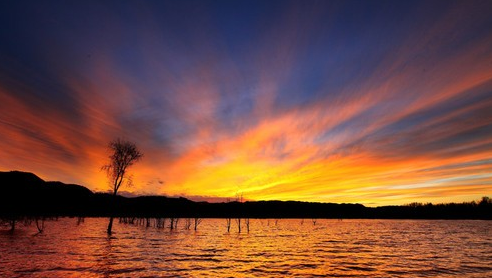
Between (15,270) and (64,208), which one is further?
(64,208)

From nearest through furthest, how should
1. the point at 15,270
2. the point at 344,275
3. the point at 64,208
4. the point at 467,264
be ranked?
the point at 15,270 → the point at 344,275 → the point at 467,264 → the point at 64,208

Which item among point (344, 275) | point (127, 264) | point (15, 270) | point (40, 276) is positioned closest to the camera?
point (40, 276)

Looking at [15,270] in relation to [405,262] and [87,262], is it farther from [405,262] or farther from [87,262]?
[405,262]

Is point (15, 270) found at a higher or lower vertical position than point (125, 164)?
lower

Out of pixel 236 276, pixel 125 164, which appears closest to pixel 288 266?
pixel 236 276

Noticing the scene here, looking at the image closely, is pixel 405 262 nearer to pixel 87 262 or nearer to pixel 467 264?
pixel 467 264

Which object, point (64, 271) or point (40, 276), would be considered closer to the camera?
point (40, 276)

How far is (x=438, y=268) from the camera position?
2612cm

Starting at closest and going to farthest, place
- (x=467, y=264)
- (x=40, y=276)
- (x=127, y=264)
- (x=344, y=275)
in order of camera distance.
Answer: (x=40, y=276), (x=344, y=275), (x=127, y=264), (x=467, y=264)

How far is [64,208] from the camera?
563 ft

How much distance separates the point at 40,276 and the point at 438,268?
107 ft

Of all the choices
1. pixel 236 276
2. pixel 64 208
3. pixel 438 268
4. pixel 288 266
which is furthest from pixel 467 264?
pixel 64 208

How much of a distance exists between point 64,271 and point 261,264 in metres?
16.1

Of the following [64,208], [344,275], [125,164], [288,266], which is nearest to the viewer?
[344,275]
